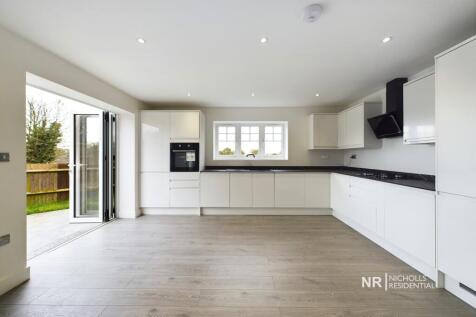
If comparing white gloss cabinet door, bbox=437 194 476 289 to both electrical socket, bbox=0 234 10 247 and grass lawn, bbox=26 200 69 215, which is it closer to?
electrical socket, bbox=0 234 10 247

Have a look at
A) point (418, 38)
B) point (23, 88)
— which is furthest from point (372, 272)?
point (23, 88)

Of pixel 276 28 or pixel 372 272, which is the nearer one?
pixel 276 28

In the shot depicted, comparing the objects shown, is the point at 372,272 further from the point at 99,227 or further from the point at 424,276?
the point at 99,227

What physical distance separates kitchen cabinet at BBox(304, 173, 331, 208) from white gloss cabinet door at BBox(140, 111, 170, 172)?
9.19 ft

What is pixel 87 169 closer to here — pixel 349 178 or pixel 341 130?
pixel 349 178

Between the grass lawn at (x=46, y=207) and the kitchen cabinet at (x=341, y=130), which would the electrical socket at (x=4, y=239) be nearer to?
the grass lawn at (x=46, y=207)

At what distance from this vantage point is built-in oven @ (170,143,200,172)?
427 centimetres

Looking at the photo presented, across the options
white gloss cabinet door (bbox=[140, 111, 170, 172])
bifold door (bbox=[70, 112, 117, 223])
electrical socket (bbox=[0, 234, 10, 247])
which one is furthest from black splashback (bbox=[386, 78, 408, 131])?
bifold door (bbox=[70, 112, 117, 223])

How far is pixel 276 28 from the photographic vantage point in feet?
6.07

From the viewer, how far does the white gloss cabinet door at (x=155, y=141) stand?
4266 mm

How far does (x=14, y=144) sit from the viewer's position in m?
1.91

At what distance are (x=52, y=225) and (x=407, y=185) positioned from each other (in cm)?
521

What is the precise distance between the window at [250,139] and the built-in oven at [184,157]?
0.71 metres

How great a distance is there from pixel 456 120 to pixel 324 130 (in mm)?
2799
